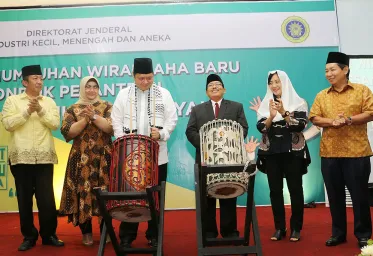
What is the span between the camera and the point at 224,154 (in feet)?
10.3

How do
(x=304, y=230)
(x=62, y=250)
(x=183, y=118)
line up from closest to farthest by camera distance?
1. (x=62, y=250)
2. (x=304, y=230)
3. (x=183, y=118)

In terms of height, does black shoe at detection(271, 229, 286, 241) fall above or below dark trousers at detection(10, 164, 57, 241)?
below

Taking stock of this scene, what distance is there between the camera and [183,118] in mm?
6211

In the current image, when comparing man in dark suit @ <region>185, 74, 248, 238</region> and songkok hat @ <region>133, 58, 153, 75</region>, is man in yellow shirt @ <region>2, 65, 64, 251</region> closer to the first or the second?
songkok hat @ <region>133, 58, 153, 75</region>

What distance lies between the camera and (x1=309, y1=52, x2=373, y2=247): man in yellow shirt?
3648 mm

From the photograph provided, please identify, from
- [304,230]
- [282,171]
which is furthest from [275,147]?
[304,230]

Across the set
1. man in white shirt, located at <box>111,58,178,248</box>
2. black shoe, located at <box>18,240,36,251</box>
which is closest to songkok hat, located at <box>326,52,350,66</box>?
man in white shirt, located at <box>111,58,178,248</box>

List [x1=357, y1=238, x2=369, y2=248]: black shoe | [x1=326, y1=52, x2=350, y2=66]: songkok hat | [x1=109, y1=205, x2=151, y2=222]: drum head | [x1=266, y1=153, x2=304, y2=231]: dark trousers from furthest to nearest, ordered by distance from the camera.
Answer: [x1=266, y1=153, x2=304, y2=231]: dark trousers, [x1=326, y1=52, x2=350, y2=66]: songkok hat, [x1=357, y1=238, x2=369, y2=248]: black shoe, [x1=109, y1=205, x2=151, y2=222]: drum head

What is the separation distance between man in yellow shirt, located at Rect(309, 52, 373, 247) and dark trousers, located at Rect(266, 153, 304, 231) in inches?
10.2

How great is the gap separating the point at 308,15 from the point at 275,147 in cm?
322

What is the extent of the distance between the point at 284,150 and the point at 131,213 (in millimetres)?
1552

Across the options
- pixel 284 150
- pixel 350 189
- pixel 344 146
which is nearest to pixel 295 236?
pixel 350 189

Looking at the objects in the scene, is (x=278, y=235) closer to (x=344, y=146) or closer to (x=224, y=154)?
(x=344, y=146)

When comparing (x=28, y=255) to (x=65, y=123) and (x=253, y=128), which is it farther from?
(x=253, y=128)
